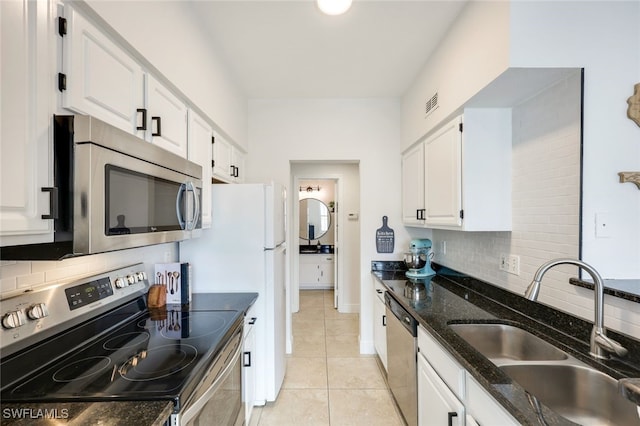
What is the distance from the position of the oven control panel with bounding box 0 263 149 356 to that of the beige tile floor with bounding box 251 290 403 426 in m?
1.35

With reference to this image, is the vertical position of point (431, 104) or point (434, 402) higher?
point (431, 104)

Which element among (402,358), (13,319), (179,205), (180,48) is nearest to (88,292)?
(13,319)

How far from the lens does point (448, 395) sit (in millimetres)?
1311

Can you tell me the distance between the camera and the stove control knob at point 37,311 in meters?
1.02

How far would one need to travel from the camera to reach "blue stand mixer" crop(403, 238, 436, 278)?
2699 mm

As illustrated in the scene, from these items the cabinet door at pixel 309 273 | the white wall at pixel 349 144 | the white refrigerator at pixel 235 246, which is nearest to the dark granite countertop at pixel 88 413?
the white refrigerator at pixel 235 246

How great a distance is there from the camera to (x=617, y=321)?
1.21 m

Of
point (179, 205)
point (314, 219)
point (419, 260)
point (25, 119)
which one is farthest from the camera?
point (314, 219)

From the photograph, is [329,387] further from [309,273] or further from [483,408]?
[309,273]

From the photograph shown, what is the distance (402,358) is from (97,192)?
192cm

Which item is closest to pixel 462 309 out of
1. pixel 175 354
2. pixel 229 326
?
pixel 229 326

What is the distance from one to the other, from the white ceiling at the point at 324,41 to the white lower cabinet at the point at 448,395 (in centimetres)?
189

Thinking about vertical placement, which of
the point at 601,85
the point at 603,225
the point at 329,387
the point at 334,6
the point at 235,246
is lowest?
the point at 329,387

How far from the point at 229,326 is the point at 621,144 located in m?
2.03
